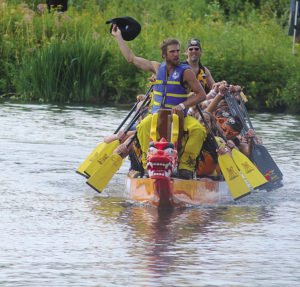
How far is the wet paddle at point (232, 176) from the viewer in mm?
16094

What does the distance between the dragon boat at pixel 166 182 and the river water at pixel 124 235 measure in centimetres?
17

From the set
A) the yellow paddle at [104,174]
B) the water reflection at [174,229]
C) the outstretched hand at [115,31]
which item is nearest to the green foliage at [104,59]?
the outstretched hand at [115,31]

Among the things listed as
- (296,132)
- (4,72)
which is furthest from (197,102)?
(4,72)

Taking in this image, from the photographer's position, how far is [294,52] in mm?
31797

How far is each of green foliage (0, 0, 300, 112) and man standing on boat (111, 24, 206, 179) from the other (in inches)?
522

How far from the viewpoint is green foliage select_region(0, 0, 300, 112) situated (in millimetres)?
30234

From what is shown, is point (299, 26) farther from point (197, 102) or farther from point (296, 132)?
point (197, 102)

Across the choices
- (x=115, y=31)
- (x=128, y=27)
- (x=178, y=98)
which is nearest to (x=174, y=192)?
(x=178, y=98)

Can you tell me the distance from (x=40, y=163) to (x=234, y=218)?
539 cm

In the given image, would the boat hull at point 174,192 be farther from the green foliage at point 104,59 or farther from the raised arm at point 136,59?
the green foliage at point 104,59

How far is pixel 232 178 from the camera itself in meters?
16.2

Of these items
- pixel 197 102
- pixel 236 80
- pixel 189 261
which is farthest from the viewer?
pixel 236 80

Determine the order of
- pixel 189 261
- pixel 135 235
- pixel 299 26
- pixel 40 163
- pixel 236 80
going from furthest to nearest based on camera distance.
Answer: pixel 299 26 < pixel 236 80 < pixel 40 163 < pixel 135 235 < pixel 189 261

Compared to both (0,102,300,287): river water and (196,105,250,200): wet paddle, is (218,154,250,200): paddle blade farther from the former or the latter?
(0,102,300,287): river water
